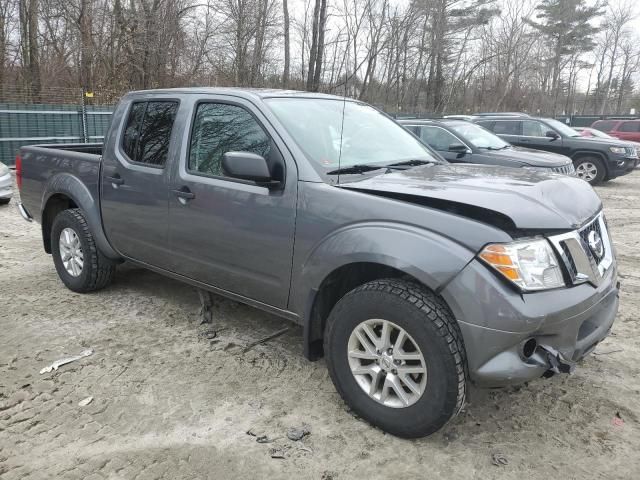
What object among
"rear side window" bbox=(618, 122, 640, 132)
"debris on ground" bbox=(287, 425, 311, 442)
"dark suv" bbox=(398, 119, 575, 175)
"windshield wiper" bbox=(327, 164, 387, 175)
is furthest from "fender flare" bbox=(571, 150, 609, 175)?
"debris on ground" bbox=(287, 425, 311, 442)

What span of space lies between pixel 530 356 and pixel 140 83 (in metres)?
20.0

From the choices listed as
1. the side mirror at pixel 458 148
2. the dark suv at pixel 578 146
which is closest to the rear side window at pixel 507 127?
the dark suv at pixel 578 146

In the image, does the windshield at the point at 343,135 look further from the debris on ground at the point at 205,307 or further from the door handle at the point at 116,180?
the debris on ground at the point at 205,307

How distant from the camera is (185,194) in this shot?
3609 mm

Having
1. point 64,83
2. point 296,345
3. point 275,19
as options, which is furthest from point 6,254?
point 275,19

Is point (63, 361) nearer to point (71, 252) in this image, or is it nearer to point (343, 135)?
point (71, 252)

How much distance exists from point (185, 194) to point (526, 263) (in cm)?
226

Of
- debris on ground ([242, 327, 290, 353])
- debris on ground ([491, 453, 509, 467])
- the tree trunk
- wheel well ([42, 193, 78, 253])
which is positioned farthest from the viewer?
the tree trunk

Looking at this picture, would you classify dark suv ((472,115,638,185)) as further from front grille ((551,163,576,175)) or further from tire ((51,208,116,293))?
tire ((51,208,116,293))

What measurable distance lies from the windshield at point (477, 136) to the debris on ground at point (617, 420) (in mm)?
7259

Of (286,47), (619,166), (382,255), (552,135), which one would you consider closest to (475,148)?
(552,135)

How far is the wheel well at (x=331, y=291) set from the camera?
2.90 m

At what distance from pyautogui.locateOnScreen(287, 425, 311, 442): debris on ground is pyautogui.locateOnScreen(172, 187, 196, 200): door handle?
1662 mm

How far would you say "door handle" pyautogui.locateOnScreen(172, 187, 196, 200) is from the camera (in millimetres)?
3575
